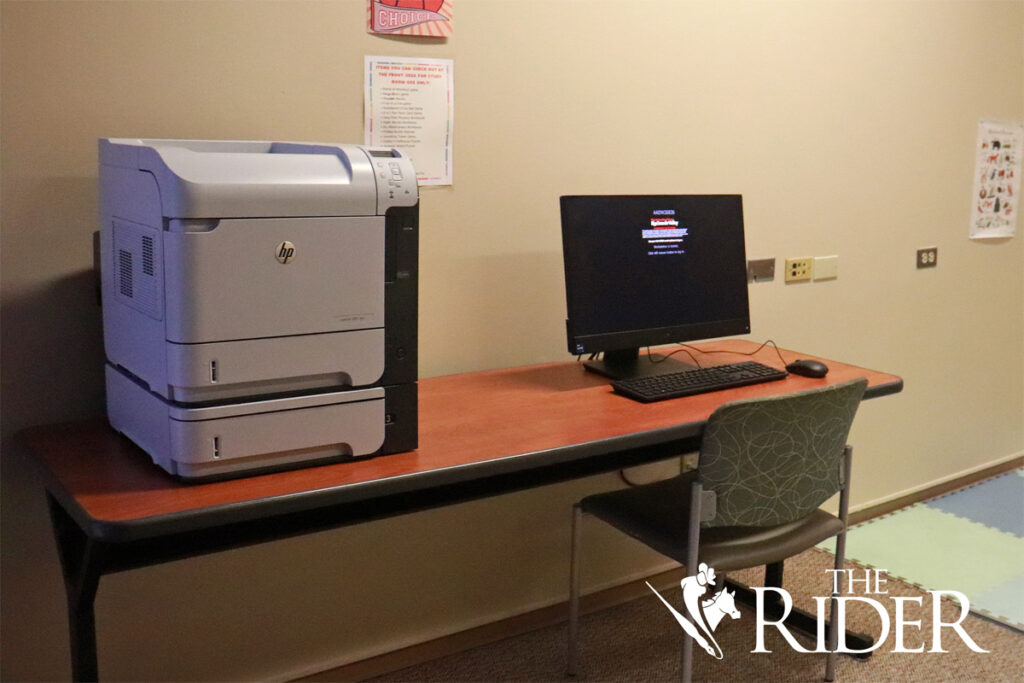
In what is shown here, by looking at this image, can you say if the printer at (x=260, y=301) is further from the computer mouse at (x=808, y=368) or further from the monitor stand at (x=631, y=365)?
the computer mouse at (x=808, y=368)

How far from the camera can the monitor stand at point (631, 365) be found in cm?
237

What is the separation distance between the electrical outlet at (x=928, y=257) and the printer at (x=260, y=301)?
244 cm

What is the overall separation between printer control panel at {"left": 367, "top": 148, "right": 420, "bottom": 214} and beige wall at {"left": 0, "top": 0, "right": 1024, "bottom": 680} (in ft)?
1.72

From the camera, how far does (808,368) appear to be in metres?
2.41

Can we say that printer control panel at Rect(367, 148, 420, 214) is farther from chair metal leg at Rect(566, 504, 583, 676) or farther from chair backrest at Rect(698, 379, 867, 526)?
chair metal leg at Rect(566, 504, 583, 676)

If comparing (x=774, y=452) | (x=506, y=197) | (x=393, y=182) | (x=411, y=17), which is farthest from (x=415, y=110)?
(x=774, y=452)

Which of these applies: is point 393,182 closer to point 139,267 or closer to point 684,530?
point 139,267

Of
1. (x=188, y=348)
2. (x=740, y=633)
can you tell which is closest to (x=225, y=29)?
(x=188, y=348)

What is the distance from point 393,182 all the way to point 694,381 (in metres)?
0.99

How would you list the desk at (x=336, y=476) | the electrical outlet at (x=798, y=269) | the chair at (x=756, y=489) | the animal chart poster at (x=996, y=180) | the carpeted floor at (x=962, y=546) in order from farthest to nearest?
the animal chart poster at (x=996, y=180), the electrical outlet at (x=798, y=269), the carpeted floor at (x=962, y=546), the chair at (x=756, y=489), the desk at (x=336, y=476)

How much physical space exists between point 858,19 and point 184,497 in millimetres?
2588

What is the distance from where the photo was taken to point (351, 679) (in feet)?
7.57

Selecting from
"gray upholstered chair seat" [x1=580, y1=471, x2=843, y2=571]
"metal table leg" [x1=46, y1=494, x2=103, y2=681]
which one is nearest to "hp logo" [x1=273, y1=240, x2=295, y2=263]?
"metal table leg" [x1=46, y1=494, x2=103, y2=681]

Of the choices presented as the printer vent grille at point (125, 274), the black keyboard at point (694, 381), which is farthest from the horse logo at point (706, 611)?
the printer vent grille at point (125, 274)
